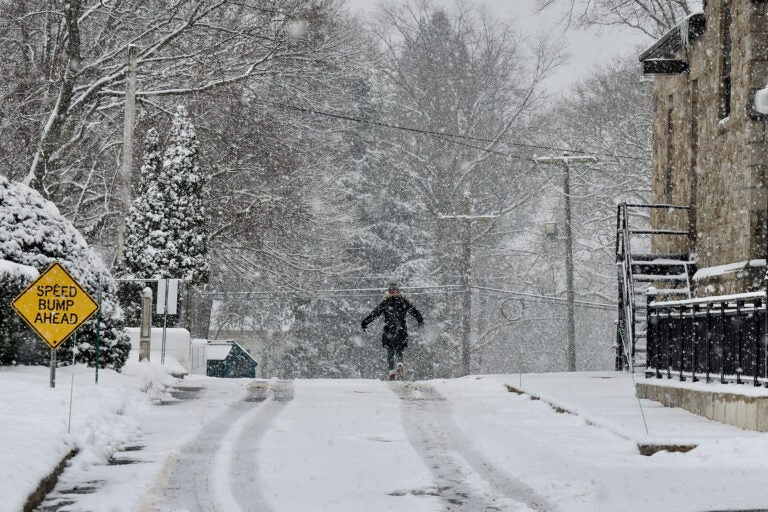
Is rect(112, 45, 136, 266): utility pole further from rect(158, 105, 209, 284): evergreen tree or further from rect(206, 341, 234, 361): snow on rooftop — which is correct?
rect(206, 341, 234, 361): snow on rooftop

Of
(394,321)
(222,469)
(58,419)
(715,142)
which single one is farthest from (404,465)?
(394,321)

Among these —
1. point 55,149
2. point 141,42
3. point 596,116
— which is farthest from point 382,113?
point 55,149

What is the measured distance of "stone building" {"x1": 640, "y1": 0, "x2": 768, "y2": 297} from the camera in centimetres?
1686

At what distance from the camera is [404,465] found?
9.07m

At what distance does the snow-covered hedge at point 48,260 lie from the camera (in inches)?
547

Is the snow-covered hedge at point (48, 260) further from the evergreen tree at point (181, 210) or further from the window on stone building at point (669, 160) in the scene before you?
the evergreen tree at point (181, 210)

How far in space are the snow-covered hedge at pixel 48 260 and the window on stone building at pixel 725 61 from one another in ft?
33.6

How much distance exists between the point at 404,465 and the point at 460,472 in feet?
1.80

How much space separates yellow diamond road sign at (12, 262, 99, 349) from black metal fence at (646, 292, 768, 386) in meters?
6.79

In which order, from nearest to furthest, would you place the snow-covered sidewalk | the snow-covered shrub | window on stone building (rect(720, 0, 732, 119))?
1. the snow-covered sidewalk
2. the snow-covered shrub
3. window on stone building (rect(720, 0, 732, 119))

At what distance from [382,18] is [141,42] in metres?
21.6

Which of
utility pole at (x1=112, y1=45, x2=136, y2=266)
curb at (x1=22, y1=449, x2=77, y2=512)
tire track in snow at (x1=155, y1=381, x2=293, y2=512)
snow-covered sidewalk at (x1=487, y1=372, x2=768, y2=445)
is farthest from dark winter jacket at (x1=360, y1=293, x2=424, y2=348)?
curb at (x1=22, y1=449, x2=77, y2=512)

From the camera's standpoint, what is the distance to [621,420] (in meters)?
11.7

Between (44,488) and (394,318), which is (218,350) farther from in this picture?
(44,488)
